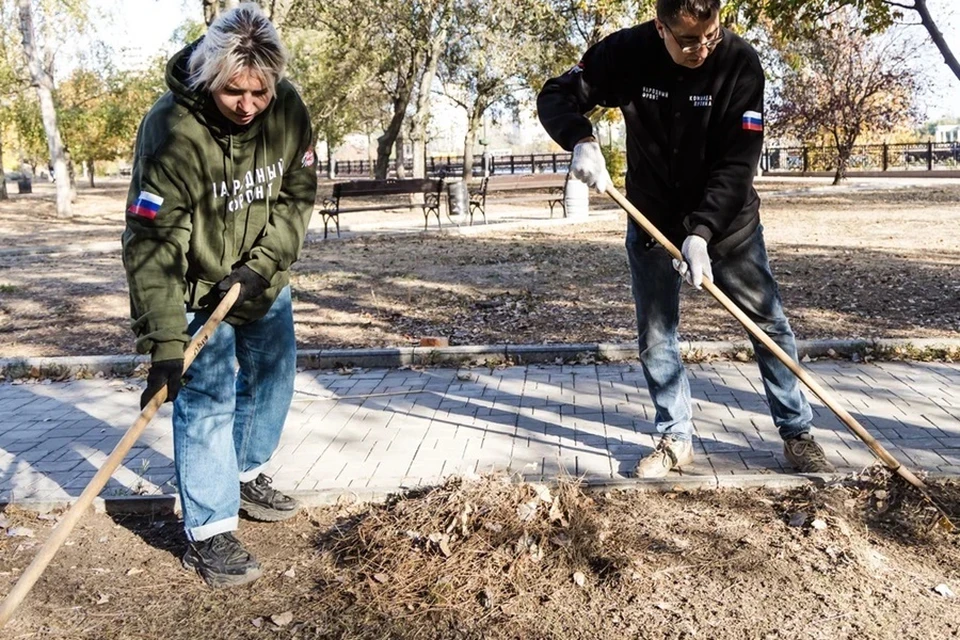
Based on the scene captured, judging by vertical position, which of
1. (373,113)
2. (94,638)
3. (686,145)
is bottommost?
(94,638)

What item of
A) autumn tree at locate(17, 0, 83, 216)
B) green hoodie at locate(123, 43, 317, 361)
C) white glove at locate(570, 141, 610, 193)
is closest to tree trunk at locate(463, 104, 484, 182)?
autumn tree at locate(17, 0, 83, 216)

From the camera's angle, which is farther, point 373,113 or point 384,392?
point 373,113

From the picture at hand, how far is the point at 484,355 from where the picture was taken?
6281 millimetres

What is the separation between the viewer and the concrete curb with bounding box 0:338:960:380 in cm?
596

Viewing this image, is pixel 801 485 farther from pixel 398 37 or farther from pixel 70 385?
pixel 398 37

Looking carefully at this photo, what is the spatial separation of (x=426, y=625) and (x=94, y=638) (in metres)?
1.05

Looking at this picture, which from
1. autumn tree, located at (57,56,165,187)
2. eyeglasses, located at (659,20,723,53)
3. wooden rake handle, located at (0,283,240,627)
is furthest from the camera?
autumn tree, located at (57,56,165,187)

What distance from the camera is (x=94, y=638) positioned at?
2.97 meters

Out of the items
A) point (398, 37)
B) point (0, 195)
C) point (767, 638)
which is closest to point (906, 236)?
point (767, 638)

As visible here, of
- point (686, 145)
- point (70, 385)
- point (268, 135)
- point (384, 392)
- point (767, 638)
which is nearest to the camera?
point (767, 638)

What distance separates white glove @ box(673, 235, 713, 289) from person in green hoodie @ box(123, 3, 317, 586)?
56.2 inches

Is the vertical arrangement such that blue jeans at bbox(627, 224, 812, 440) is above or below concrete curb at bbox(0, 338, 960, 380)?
above

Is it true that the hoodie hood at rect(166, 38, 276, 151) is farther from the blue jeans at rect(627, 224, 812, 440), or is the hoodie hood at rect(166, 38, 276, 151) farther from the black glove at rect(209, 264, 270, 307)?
the blue jeans at rect(627, 224, 812, 440)

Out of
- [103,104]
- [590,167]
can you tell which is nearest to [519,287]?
[590,167]
